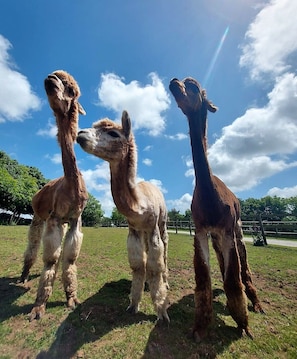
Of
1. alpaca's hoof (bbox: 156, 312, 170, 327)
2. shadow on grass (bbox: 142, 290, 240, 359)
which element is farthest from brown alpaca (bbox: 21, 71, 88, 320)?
shadow on grass (bbox: 142, 290, 240, 359)

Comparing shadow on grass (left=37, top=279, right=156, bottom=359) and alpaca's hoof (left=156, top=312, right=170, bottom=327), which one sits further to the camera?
alpaca's hoof (left=156, top=312, right=170, bottom=327)

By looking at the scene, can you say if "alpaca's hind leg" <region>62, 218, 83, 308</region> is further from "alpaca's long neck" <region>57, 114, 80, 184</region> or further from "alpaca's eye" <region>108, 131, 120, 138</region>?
"alpaca's eye" <region>108, 131, 120, 138</region>

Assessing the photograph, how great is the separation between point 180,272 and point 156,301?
3614mm

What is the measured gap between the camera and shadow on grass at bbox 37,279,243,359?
334 cm

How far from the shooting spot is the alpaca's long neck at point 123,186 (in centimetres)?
413

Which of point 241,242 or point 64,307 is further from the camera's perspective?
point 241,242

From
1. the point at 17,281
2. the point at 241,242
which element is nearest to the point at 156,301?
the point at 241,242

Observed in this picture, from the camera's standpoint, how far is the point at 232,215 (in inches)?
154

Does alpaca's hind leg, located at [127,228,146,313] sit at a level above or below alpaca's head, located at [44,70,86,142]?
below

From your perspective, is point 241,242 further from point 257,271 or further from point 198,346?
point 257,271

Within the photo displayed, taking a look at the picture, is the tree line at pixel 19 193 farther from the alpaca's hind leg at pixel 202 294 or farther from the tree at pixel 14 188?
the alpaca's hind leg at pixel 202 294

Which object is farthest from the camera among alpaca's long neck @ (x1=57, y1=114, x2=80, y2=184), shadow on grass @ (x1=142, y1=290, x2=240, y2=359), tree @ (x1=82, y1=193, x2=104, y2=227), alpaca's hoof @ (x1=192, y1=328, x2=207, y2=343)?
tree @ (x1=82, y1=193, x2=104, y2=227)

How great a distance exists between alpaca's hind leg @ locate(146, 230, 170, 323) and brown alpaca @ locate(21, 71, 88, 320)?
64.5 inches

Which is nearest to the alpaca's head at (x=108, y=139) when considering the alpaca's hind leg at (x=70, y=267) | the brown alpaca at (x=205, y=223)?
the brown alpaca at (x=205, y=223)
